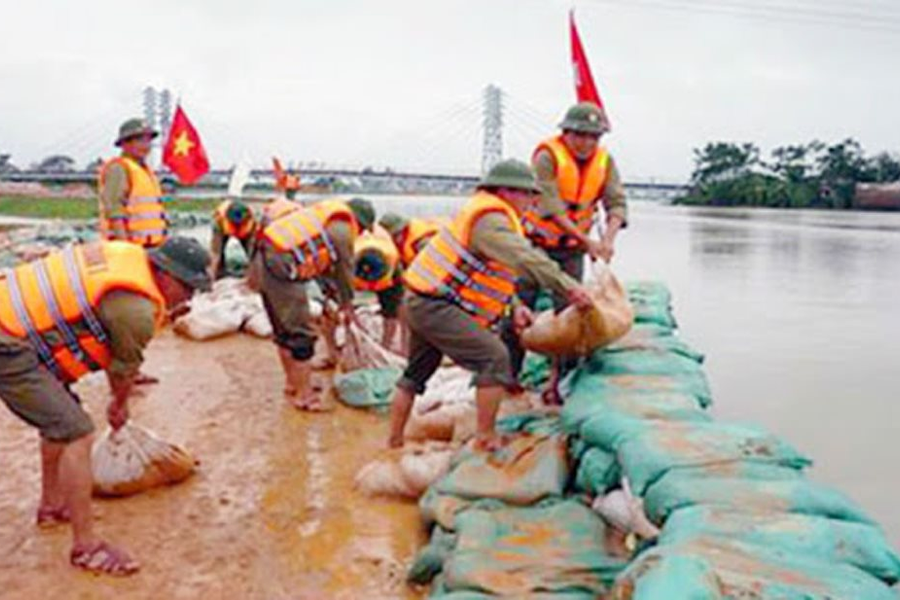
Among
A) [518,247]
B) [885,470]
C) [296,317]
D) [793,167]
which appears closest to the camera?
[518,247]

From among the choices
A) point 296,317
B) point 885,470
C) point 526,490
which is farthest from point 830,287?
point 526,490

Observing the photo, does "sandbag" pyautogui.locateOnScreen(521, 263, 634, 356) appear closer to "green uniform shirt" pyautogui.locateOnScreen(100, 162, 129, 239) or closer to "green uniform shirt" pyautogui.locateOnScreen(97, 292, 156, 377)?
"green uniform shirt" pyautogui.locateOnScreen(97, 292, 156, 377)

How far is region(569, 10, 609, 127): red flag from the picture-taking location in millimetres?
5645

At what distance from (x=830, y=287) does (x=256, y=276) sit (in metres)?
8.14

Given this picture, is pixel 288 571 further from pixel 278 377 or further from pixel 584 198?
pixel 278 377

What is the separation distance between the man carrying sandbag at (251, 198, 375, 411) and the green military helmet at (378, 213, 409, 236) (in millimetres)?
1041

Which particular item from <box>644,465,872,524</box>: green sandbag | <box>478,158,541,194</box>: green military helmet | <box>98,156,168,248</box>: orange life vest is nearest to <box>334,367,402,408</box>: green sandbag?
<box>98,156,168,248</box>: orange life vest

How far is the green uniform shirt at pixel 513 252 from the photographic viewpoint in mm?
3586

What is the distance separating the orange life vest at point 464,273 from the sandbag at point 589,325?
0.35m

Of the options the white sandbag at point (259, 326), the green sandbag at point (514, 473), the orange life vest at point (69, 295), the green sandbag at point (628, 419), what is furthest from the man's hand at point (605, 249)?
the white sandbag at point (259, 326)

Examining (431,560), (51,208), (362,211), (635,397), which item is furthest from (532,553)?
(51,208)

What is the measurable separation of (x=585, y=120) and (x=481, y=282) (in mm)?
1054

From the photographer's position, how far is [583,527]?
307cm

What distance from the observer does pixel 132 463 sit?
12.4ft
